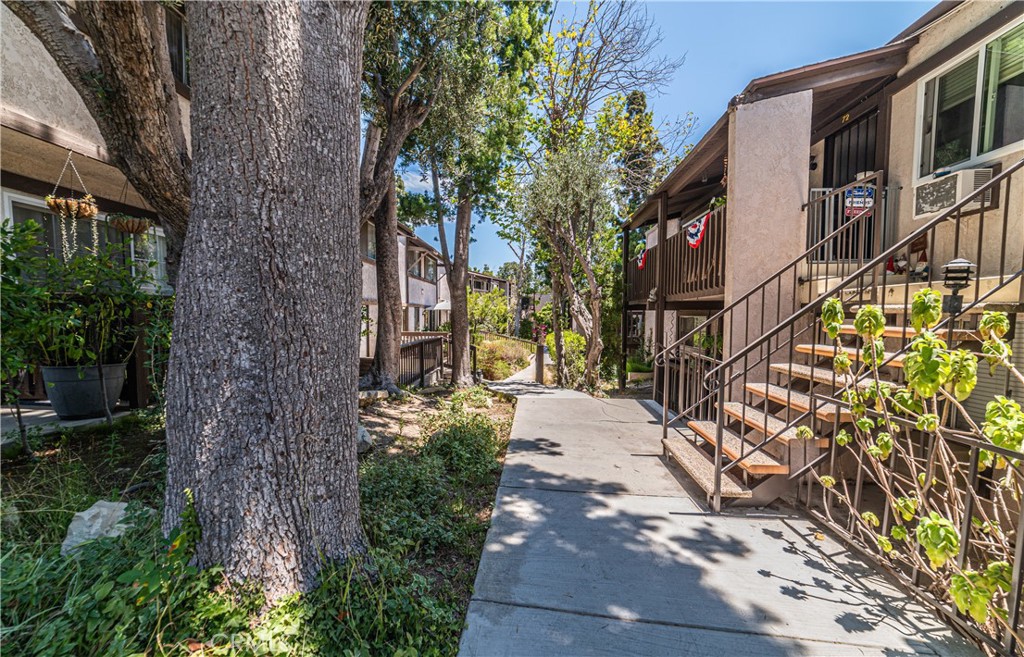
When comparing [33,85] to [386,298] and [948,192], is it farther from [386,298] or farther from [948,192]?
[948,192]

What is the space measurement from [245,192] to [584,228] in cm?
829

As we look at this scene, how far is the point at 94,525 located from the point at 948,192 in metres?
8.04

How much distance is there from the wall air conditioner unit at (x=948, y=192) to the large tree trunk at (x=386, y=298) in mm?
8274

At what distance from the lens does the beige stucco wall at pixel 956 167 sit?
395cm

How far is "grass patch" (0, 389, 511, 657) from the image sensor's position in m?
1.75

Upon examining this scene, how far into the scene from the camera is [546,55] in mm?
10367

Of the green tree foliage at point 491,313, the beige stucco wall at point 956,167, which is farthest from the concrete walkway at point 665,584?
the green tree foliage at point 491,313

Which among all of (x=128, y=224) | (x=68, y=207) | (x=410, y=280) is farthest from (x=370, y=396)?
(x=410, y=280)

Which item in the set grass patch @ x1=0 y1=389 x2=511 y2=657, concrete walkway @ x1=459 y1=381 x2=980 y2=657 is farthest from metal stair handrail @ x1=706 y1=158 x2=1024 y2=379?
grass patch @ x1=0 y1=389 x2=511 y2=657

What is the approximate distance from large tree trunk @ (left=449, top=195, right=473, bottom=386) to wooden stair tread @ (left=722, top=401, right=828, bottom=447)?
22.0ft

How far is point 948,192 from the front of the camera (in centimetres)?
442

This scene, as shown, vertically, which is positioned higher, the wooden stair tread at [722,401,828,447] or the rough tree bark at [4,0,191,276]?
the rough tree bark at [4,0,191,276]

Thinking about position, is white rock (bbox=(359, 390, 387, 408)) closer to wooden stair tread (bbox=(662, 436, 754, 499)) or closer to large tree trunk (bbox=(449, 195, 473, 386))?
large tree trunk (bbox=(449, 195, 473, 386))

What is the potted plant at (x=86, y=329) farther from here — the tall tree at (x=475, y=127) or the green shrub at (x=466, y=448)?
the tall tree at (x=475, y=127)
